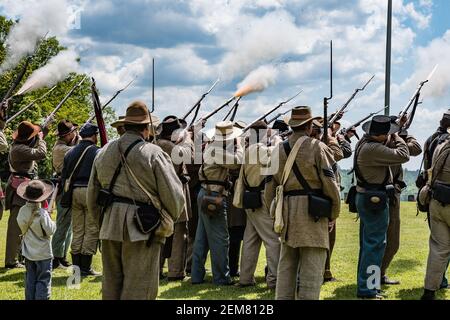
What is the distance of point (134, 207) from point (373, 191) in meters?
3.41

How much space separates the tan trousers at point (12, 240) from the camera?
36.3ft

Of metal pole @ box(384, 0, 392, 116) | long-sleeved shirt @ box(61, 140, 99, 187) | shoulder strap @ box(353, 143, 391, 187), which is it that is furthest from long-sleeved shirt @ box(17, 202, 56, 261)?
metal pole @ box(384, 0, 392, 116)

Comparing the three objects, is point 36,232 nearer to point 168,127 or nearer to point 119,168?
point 119,168

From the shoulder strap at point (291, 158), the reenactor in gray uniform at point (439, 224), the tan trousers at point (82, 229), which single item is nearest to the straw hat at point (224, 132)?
the tan trousers at point (82, 229)

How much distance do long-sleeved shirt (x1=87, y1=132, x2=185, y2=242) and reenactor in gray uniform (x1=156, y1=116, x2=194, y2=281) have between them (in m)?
3.41

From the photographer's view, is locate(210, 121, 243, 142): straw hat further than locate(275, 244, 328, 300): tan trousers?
Yes

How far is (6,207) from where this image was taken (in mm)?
11180

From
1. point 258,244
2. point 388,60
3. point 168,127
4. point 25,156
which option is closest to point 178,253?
point 258,244

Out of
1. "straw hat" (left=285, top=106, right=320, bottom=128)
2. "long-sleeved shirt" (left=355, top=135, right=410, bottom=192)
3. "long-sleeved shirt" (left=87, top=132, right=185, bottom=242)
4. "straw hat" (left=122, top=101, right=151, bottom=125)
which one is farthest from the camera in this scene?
"long-sleeved shirt" (left=355, top=135, right=410, bottom=192)

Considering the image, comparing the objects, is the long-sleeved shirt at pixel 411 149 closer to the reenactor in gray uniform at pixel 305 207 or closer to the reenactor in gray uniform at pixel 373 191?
the reenactor in gray uniform at pixel 373 191

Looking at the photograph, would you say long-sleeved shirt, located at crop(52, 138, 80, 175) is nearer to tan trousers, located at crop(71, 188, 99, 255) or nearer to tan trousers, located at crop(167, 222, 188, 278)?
tan trousers, located at crop(71, 188, 99, 255)

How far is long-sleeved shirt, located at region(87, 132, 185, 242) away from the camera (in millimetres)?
6449

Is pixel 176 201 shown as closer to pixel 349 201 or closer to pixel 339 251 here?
pixel 349 201
